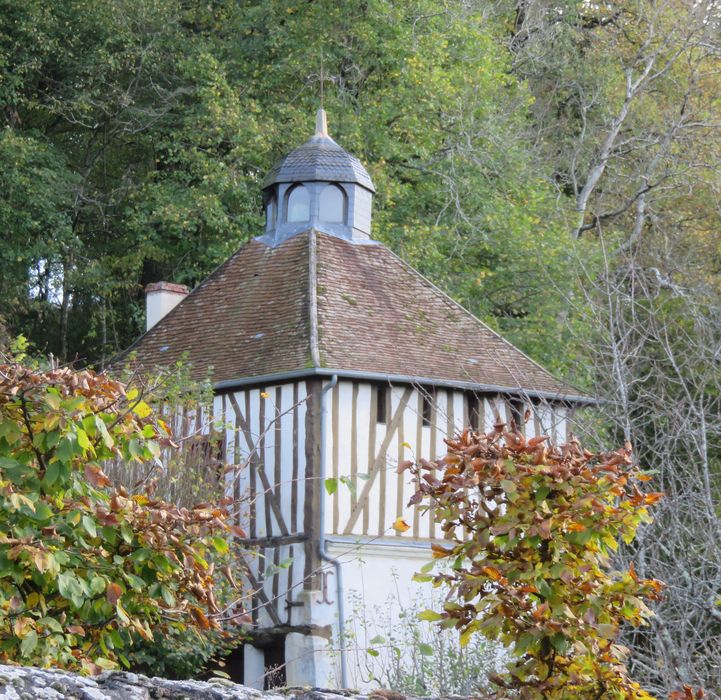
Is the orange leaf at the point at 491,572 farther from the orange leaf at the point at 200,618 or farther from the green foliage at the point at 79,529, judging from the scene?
the orange leaf at the point at 200,618

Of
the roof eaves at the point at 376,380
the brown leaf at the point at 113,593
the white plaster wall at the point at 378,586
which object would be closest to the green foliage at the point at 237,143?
the roof eaves at the point at 376,380

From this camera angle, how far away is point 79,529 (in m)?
4.91

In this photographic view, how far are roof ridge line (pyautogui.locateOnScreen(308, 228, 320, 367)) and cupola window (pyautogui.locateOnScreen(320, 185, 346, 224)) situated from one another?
337mm

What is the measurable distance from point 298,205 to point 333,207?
1.44 ft

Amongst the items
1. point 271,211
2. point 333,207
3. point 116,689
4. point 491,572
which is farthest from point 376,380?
point 116,689

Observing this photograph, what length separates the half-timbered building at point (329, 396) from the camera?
13.7 meters

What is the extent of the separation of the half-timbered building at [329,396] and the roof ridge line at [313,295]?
0.06 feet

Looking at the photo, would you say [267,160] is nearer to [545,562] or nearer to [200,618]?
[200,618]

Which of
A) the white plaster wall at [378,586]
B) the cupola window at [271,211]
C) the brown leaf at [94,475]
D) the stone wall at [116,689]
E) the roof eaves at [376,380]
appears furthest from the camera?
the cupola window at [271,211]


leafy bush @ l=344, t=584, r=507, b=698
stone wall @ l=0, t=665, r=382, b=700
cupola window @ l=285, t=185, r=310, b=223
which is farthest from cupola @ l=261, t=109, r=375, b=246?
stone wall @ l=0, t=665, r=382, b=700

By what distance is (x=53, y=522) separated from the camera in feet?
16.1

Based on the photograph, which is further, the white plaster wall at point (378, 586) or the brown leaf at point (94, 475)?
the white plaster wall at point (378, 586)

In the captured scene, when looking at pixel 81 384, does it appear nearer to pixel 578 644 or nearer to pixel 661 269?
pixel 578 644

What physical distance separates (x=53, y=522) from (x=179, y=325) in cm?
1164
